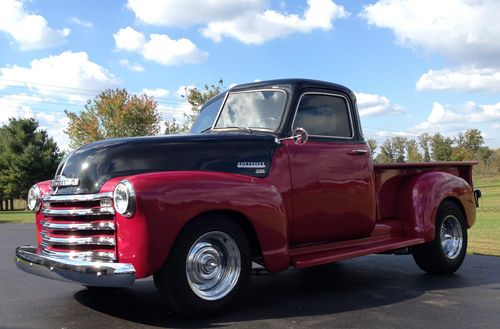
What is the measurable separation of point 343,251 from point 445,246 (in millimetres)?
2162

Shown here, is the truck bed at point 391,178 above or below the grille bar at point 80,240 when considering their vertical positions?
above

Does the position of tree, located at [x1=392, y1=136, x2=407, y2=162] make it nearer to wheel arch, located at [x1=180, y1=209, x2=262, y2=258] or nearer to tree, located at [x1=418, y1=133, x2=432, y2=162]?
tree, located at [x1=418, y1=133, x2=432, y2=162]

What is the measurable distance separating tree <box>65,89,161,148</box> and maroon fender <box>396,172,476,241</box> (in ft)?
97.9

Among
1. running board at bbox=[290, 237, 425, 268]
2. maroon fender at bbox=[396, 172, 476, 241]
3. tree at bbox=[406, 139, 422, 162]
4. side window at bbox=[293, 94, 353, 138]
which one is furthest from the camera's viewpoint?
tree at bbox=[406, 139, 422, 162]

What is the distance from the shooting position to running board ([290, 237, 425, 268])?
197 inches

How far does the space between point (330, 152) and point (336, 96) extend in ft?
2.69

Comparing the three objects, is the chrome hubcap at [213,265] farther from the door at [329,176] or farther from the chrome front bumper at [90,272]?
the door at [329,176]

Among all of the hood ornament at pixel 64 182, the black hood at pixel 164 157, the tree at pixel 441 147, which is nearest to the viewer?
the black hood at pixel 164 157

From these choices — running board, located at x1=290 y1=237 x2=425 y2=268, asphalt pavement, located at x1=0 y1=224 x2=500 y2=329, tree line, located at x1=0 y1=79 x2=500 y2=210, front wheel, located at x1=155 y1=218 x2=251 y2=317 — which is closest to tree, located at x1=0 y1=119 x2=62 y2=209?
tree line, located at x1=0 y1=79 x2=500 y2=210

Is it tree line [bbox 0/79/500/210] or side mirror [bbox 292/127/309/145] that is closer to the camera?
side mirror [bbox 292/127/309/145]

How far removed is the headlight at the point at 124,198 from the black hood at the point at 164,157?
0.38 metres

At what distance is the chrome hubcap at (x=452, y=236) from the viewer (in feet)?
22.7

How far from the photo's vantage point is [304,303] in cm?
505

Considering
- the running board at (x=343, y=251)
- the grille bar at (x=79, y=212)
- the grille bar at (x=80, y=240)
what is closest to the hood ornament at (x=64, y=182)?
the grille bar at (x=79, y=212)
